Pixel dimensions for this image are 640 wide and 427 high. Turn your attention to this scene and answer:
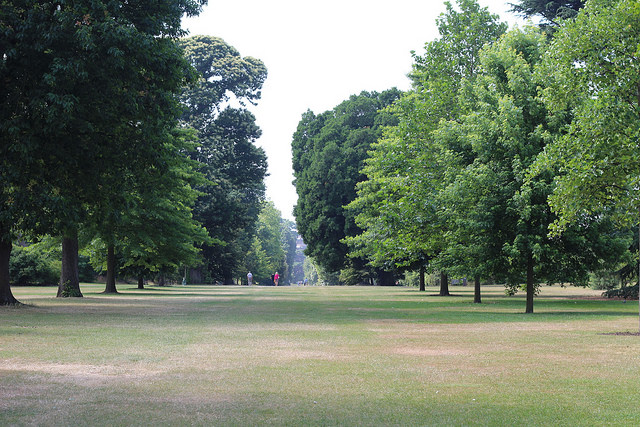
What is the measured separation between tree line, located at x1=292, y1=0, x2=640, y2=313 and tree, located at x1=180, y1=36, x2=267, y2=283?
18.3 m

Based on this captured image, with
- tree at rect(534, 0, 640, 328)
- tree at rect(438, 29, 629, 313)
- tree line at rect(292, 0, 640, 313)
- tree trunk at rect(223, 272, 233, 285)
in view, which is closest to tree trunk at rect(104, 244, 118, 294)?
tree line at rect(292, 0, 640, 313)

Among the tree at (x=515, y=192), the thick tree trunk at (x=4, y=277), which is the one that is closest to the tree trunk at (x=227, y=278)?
the thick tree trunk at (x=4, y=277)

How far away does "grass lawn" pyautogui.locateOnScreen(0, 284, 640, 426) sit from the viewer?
269 inches

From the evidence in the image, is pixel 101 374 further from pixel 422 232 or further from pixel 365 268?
pixel 365 268

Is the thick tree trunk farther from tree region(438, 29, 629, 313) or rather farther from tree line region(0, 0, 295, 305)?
tree region(438, 29, 629, 313)

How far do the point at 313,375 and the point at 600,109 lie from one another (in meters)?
10.3

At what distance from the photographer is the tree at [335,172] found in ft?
202

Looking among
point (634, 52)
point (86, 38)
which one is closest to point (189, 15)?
point (86, 38)

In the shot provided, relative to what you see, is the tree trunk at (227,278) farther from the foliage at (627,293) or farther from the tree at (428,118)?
the foliage at (627,293)

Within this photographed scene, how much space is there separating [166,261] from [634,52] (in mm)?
30049

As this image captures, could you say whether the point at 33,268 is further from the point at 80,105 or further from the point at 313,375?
the point at 313,375

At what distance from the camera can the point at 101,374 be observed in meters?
9.02

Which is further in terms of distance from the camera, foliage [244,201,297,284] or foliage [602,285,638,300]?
foliage [244,201,297,284]

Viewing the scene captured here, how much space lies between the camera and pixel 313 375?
9156 millimetres
